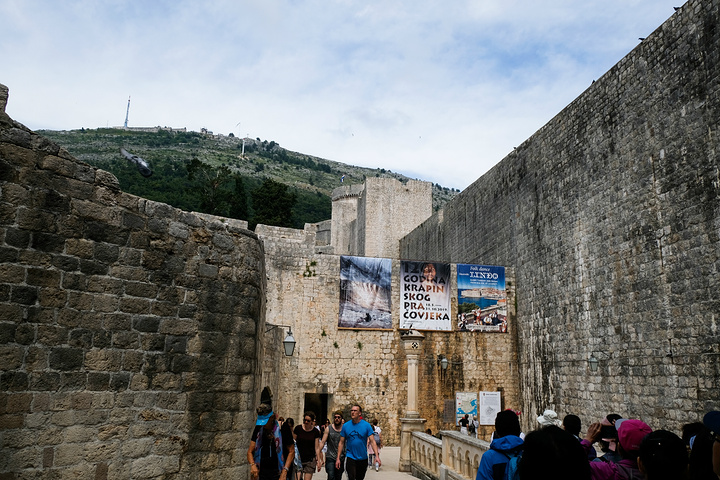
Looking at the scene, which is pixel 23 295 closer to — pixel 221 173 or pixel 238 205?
pixel 221 173

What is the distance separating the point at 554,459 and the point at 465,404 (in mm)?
18046

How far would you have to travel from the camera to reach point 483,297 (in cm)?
2067

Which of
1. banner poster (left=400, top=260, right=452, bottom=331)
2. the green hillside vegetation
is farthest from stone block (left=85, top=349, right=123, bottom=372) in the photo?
the green hillside vegetation

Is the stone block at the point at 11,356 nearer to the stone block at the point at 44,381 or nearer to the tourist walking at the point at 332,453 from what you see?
the stone block at the point at 44,381

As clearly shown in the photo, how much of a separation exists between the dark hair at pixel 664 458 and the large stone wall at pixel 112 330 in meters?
4.25

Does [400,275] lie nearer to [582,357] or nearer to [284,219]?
[582,357]

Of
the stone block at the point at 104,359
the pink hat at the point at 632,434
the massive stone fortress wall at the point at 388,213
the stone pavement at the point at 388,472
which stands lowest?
the stone pavement at the point at 388,472

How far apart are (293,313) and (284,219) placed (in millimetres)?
26900

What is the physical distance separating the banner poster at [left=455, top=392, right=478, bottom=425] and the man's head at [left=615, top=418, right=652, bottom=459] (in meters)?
16.8

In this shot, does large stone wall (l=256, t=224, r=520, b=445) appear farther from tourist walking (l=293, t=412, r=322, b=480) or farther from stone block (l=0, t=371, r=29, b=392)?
stone block (l=0, t=371, r=29, b=392)

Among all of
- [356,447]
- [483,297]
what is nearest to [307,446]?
[356,447]

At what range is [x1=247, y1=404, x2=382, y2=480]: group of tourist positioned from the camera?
6.27m

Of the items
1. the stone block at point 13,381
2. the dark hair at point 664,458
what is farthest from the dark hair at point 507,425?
the stone block at point 13,381

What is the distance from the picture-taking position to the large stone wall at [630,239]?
38.5 ft
